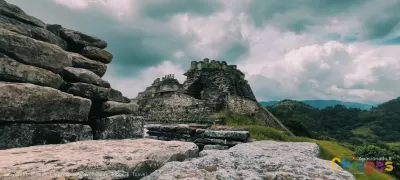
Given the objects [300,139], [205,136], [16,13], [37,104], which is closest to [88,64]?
[16,13]

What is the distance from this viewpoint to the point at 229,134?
754 cm

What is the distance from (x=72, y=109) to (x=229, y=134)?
4093mm

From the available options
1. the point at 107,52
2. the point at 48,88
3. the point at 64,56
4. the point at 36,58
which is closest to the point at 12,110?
the point at 48,88

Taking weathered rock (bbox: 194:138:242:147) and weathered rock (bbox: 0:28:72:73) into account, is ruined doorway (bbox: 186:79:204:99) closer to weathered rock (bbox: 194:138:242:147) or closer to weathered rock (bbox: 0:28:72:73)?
weathered rock (bbox: 194:138:242:147)

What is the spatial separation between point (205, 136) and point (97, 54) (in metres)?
4.22

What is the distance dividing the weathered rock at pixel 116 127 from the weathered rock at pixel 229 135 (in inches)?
80.7

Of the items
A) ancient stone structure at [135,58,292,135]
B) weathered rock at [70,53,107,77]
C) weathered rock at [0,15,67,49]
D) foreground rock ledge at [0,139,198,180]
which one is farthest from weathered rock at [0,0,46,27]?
ancient stone structure at [135,58,292,135]

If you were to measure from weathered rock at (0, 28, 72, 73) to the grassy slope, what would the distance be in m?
6.26

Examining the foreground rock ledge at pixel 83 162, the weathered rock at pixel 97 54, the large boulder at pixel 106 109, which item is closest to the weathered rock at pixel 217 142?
the large boulder at pixel 106 109

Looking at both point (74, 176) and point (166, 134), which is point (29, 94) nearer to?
point (74, 176)

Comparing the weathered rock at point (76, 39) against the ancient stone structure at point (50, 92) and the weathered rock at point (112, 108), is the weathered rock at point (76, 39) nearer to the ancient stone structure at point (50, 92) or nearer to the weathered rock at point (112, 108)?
the ancient stone structure at point (50, 92)

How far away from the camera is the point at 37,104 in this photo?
522 centimetres

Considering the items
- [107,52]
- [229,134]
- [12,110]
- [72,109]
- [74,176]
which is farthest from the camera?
[107,52]

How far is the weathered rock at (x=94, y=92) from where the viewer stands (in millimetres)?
6320
